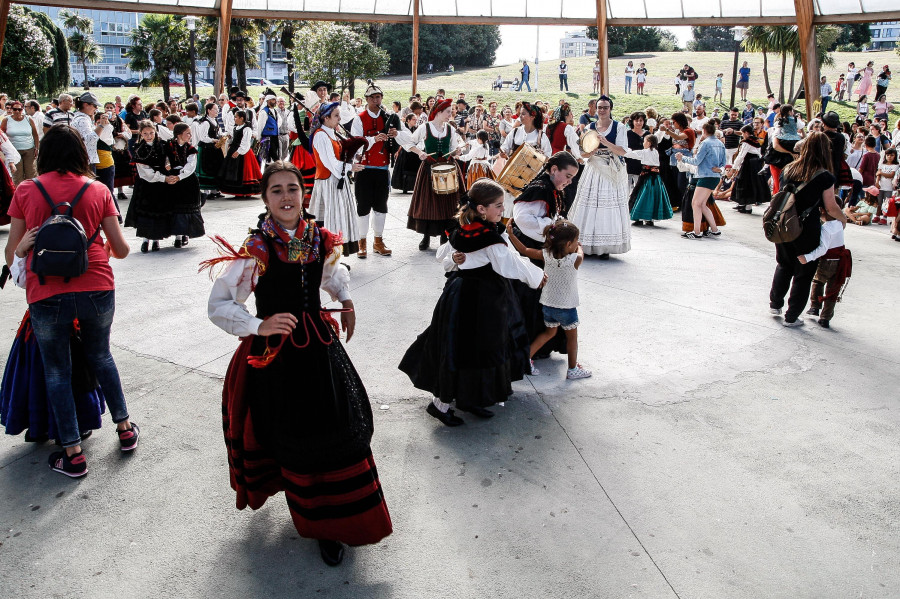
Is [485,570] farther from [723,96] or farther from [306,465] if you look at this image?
[723,96]

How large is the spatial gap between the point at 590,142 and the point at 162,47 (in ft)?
108

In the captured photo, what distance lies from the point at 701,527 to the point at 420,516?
1333mm

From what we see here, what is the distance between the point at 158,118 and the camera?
36.8 feet

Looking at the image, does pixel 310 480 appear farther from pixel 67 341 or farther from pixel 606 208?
pixel 606 208

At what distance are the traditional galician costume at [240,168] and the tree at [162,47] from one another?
80.1 feet

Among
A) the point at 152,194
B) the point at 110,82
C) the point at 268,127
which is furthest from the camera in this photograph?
the point at 110,82

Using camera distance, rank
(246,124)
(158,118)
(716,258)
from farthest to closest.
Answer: (246,124)
(158,118)
(716,258)

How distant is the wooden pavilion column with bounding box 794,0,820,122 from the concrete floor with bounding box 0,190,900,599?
36.7 ft

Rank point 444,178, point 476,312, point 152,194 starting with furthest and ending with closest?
point 152,194 → point 444,178 → point 476,312

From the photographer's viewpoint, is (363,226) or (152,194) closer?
(152,194)

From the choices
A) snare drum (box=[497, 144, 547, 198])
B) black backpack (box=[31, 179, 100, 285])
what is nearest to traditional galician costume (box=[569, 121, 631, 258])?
snare drum (box=[497, 144, 547, 198])

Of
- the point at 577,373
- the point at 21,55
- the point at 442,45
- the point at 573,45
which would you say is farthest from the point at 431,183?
the point at 573,45

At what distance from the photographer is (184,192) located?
8.84 metres

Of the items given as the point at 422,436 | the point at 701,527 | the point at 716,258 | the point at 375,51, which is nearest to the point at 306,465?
the point at 422,436
